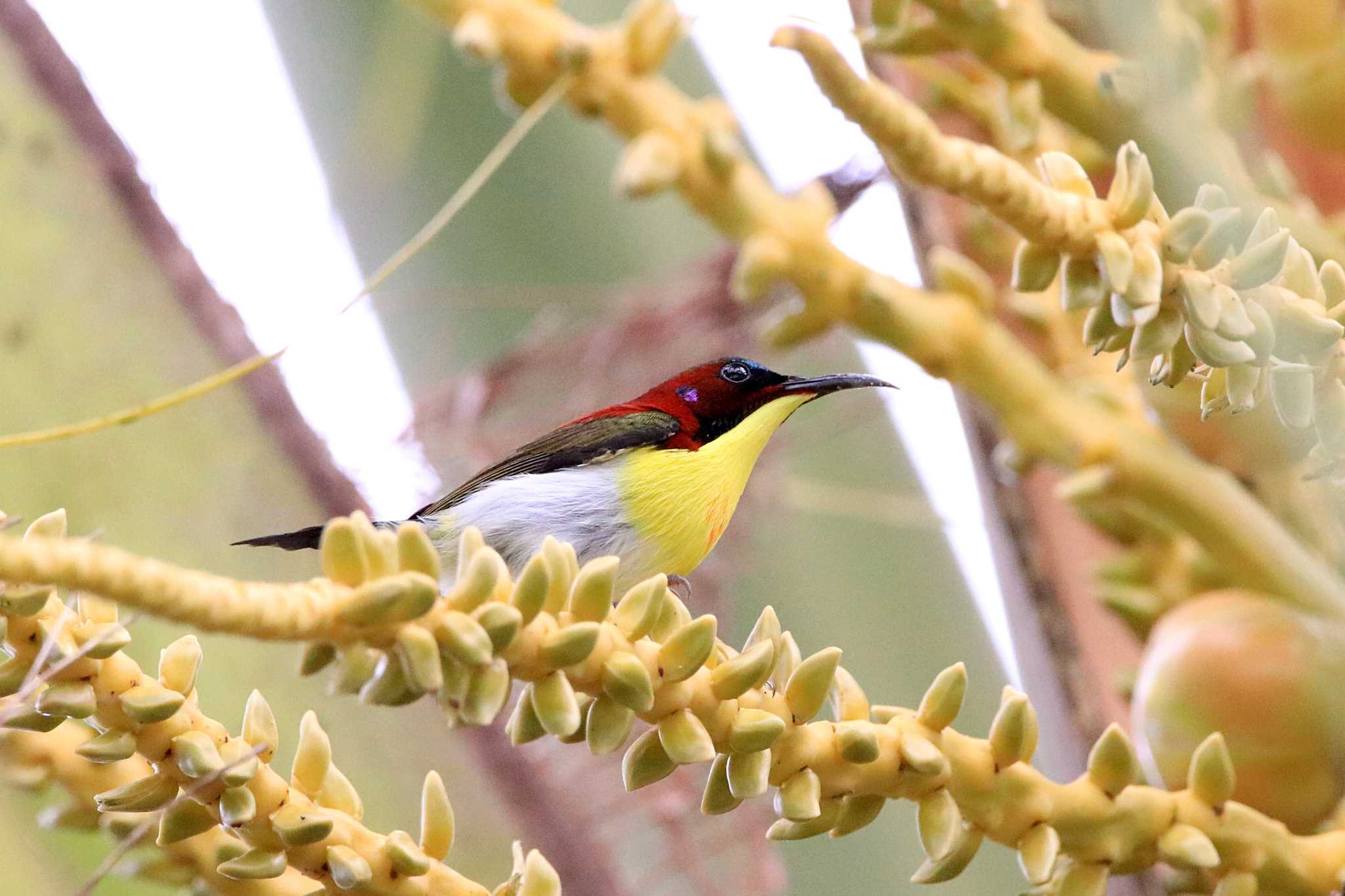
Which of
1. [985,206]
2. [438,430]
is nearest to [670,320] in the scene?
[438,430]

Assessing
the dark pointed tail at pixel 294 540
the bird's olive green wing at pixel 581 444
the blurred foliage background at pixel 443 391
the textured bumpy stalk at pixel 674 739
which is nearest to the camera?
the textured bumpy stalk at pixel 674 739

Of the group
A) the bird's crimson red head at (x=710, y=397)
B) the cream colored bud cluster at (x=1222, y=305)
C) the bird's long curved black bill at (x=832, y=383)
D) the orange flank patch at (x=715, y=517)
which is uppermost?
the cream colored bud cluster at (x=1222, y=305)

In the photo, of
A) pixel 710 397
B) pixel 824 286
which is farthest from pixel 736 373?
pixel 824 286

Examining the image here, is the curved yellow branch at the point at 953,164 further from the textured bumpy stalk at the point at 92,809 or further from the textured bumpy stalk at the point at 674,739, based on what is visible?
the textured bumpy stalk at the point at 92,809

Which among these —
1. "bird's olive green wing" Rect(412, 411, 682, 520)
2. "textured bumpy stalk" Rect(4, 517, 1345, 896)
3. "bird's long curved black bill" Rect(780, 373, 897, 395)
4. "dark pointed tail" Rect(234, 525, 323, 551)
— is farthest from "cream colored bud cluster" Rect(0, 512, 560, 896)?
"bird's olive green wing" Rect(412, 411, 682, 520)

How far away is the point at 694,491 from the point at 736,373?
11 cm

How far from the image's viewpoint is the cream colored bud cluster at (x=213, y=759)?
1.08 feet

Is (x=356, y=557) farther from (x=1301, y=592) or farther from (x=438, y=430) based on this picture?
(x=438, y=430)

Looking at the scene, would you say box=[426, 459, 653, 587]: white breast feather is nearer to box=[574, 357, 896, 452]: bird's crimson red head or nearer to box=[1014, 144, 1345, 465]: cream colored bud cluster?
box=[574, 357, 896, 452]: bird's crimson red head

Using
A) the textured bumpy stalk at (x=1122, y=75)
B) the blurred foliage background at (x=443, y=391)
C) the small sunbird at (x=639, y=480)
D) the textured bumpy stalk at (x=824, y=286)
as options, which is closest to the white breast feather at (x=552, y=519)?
the small sunbird at (x=639, y=480)

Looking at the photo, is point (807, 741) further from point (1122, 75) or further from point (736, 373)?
point (736, 373)

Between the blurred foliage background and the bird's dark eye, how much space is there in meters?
0.14

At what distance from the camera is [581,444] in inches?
34.9

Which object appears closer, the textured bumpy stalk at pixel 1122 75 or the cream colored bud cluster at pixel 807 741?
the cream colored bud cluster at pixel 807 741
